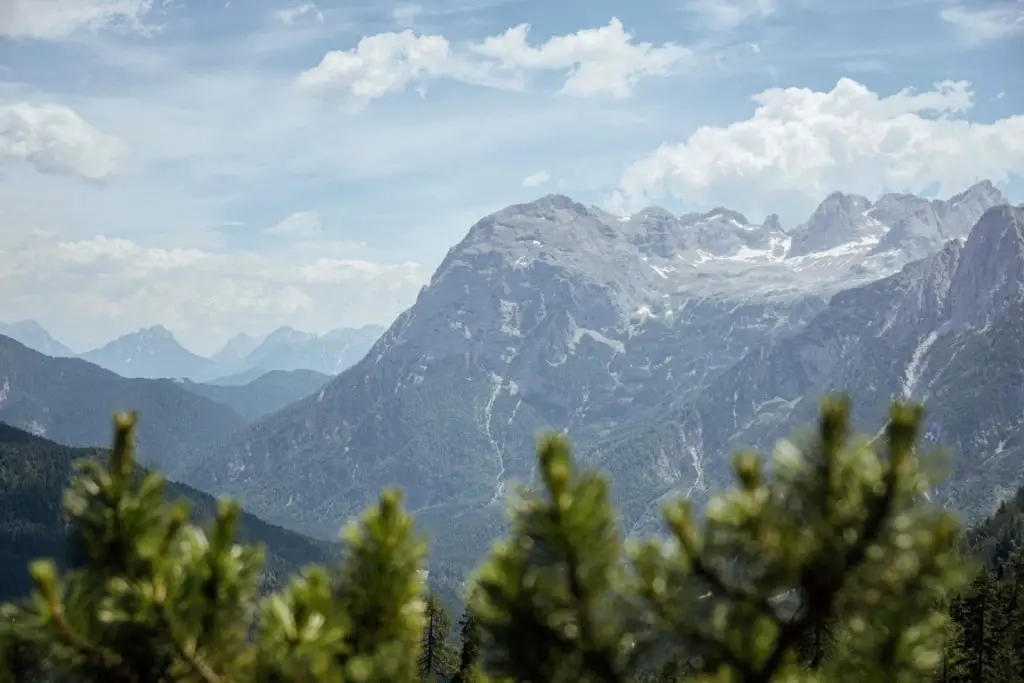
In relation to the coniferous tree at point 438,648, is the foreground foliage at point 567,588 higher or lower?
higher

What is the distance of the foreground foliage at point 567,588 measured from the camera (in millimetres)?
6938

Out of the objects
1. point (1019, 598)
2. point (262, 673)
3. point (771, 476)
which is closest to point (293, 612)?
point (262, 673)

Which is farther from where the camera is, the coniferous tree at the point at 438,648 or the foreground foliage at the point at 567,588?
the coniferous tree at the point at 438,648

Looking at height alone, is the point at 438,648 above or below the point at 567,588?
below

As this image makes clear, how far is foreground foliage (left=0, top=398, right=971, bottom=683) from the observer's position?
6.94 meters

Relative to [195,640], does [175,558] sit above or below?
above

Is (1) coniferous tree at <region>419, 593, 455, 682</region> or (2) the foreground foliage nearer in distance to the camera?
(2) the foreground foliage

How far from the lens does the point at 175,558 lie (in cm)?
812

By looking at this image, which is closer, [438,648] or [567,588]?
[567,588]

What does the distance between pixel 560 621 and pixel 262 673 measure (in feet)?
8.28

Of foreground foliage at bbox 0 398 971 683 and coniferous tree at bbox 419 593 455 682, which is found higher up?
foreground foliage at bbox 0 398 971 683

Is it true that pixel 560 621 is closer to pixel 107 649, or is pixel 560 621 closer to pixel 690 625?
pixel 690 625

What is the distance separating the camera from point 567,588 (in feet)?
24.7

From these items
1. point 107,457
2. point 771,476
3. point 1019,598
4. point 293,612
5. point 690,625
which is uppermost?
point 107,457
